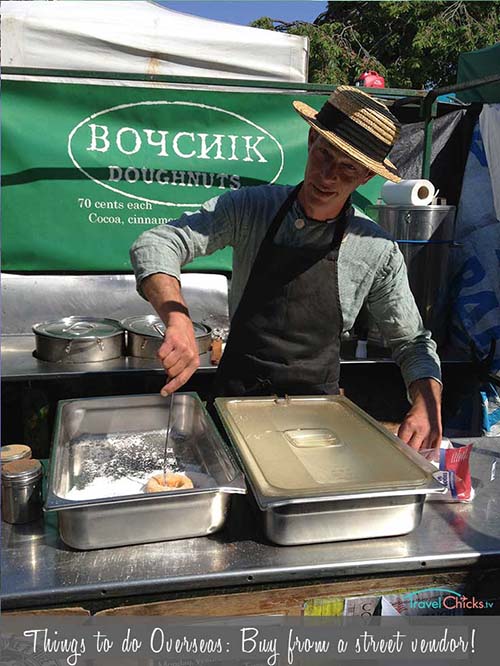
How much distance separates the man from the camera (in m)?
1.80

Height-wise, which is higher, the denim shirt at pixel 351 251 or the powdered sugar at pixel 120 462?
the denim shirt at pixel 351 251

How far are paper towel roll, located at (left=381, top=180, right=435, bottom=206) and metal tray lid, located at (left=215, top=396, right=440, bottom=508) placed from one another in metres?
1.88

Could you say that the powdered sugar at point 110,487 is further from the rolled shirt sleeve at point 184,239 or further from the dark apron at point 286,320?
the dark apron at point 286,320

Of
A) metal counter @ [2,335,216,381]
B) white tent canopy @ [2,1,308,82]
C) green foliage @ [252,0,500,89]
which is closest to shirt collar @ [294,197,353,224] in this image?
metal counter @ [2,335,216,381]

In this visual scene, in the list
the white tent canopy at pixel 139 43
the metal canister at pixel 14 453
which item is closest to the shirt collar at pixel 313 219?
the metal canister at pixel 14 453

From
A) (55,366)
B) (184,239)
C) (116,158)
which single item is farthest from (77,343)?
(184,239)

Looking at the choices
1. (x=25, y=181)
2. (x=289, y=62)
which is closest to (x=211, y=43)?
(x=289, y=62)

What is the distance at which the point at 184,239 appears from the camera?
172 centimetres

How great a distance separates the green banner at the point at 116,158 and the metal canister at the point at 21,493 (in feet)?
7.38

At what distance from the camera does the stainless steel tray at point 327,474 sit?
3.84 feet

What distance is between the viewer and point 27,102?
318 cm

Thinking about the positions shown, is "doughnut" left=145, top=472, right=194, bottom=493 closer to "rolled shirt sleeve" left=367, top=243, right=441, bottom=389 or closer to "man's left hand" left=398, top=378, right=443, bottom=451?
"man's left hand" left=398, top=378, right=443, bottom=451

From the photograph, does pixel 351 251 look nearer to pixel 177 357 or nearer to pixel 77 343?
pixel 177 357

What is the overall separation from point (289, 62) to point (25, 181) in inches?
71.3
